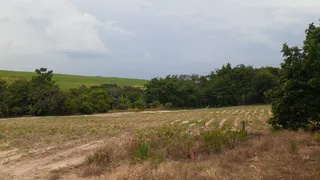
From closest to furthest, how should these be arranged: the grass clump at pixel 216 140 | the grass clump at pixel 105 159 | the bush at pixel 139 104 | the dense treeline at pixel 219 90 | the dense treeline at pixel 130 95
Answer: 1. the grass clump at pixel 105 159
2. the grass clump at pixel 216 140
3. the dense treeline at pixel 130 95
4. the bush at pixel 139 104
5. the dense treeline at pixel 219 90

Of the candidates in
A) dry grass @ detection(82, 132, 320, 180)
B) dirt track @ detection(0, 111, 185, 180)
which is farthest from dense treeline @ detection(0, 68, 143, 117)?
dry grass @ detection(82, 132, 320, 180)

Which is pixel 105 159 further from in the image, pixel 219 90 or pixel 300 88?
pixel 219 90

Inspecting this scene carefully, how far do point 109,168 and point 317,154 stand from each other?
6.00 meters

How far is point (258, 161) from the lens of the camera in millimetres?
9016

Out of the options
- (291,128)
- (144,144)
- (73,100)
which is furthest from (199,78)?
(144,144)

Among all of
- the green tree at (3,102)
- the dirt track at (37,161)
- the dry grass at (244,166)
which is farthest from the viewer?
the green tree at (3,102)

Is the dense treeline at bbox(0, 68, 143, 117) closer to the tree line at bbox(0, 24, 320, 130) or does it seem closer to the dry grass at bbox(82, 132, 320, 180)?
the tree line at bbox(0, 24, 320, 130)

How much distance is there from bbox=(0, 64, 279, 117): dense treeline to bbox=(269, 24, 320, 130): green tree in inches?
1889

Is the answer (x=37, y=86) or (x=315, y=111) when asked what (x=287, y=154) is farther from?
(x=37, y=86)

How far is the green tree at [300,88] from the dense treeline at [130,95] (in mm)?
47987

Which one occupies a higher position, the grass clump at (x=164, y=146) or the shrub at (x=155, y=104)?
the grass clump at (x=164, y=146)

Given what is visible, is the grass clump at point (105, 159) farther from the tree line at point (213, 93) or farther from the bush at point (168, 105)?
the bush at point (168, 105)

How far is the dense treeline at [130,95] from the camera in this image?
60.8 m

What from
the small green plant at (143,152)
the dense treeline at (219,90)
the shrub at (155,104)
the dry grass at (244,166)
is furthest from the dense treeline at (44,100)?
the dry grass at (244,166)
